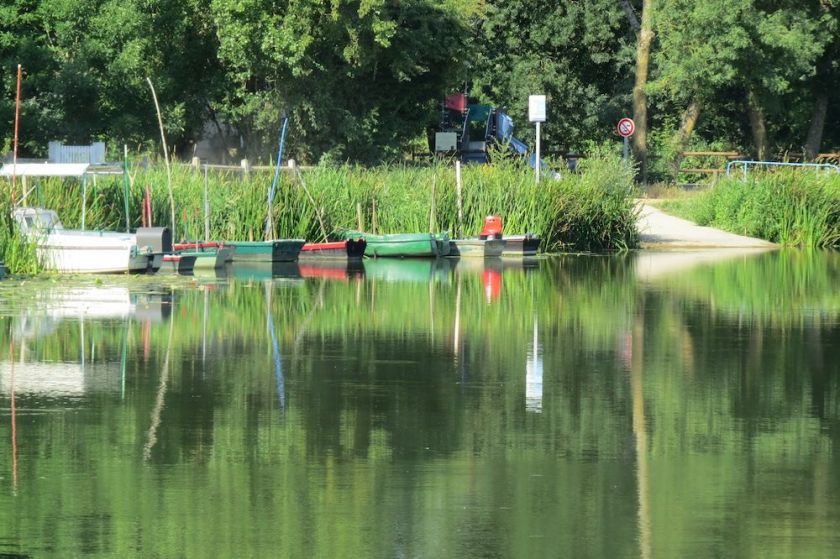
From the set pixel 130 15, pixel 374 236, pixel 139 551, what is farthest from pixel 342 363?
pixel 130 15

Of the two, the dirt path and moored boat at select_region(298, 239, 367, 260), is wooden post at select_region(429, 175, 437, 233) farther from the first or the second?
the dirt path

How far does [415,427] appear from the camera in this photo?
12.8 metres

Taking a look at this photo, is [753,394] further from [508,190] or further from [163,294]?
[508,190]

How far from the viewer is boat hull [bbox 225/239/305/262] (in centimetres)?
3186

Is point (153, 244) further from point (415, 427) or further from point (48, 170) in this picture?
point (415, 427)

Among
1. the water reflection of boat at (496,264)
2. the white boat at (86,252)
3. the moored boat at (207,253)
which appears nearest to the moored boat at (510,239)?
the water reflection of boat at (496,264)

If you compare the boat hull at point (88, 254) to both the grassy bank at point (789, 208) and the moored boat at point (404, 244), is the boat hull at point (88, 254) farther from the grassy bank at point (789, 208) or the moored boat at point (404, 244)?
the grassy bank at point (789, 208)

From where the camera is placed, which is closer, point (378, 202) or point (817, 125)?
point (378, 202)

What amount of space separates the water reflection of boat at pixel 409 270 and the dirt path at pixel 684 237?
7.62 meters

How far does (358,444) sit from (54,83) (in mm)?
40691

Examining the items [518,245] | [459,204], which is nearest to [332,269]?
[518,245]

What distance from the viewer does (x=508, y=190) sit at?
1438 inches

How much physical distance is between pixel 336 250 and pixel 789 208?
44.7ft

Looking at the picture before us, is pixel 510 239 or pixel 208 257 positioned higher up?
pixel 510 239
